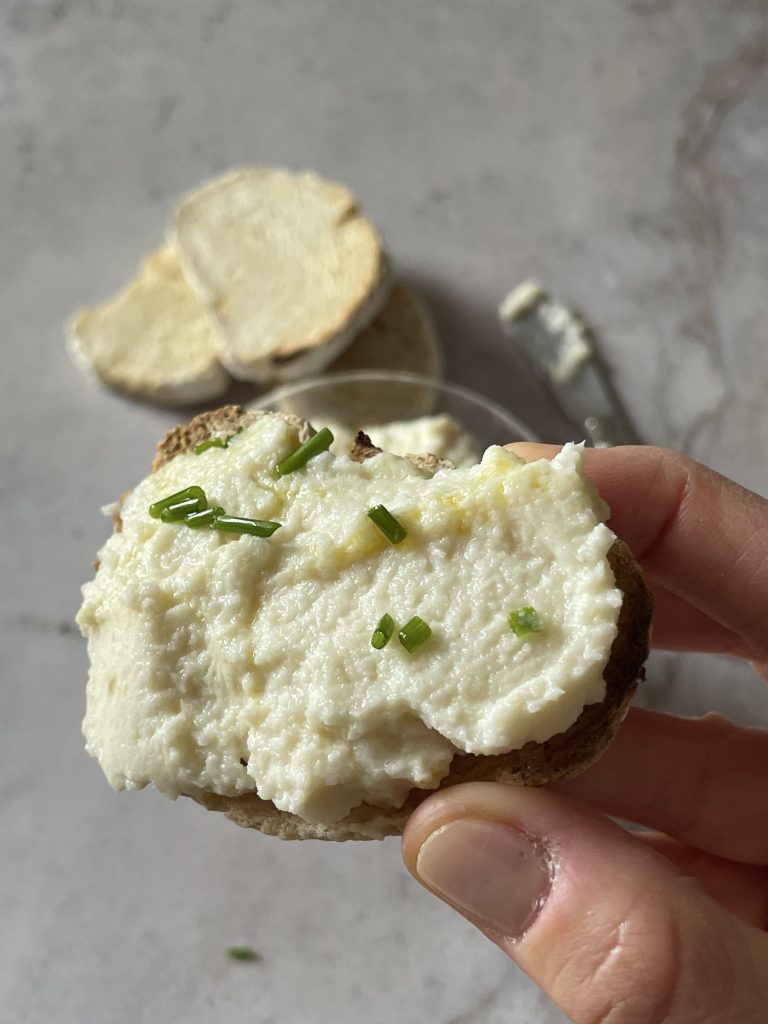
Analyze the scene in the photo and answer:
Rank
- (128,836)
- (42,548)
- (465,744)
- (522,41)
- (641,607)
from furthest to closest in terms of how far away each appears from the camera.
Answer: (522,41), (42,548), (128,836), (641,607), (465,744)

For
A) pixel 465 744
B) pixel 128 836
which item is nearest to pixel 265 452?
pixel 465 744

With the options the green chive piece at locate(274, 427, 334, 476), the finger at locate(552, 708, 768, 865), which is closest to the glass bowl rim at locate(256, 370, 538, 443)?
the finger at locate(552, 708, 768, 865)

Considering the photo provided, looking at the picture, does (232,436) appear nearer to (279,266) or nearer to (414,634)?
(414,634)

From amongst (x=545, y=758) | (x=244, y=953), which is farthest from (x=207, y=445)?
(x=244, y=953)

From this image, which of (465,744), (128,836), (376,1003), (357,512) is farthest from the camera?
(128,836)

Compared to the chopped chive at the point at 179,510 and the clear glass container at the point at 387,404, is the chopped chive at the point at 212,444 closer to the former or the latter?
the chopped chive at the point at 179,510

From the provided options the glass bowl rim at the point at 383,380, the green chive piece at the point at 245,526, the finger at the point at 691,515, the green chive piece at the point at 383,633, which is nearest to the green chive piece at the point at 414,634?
the green chive piece at the point at 383,633

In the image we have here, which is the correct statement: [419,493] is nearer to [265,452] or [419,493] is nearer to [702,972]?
[265,452]
